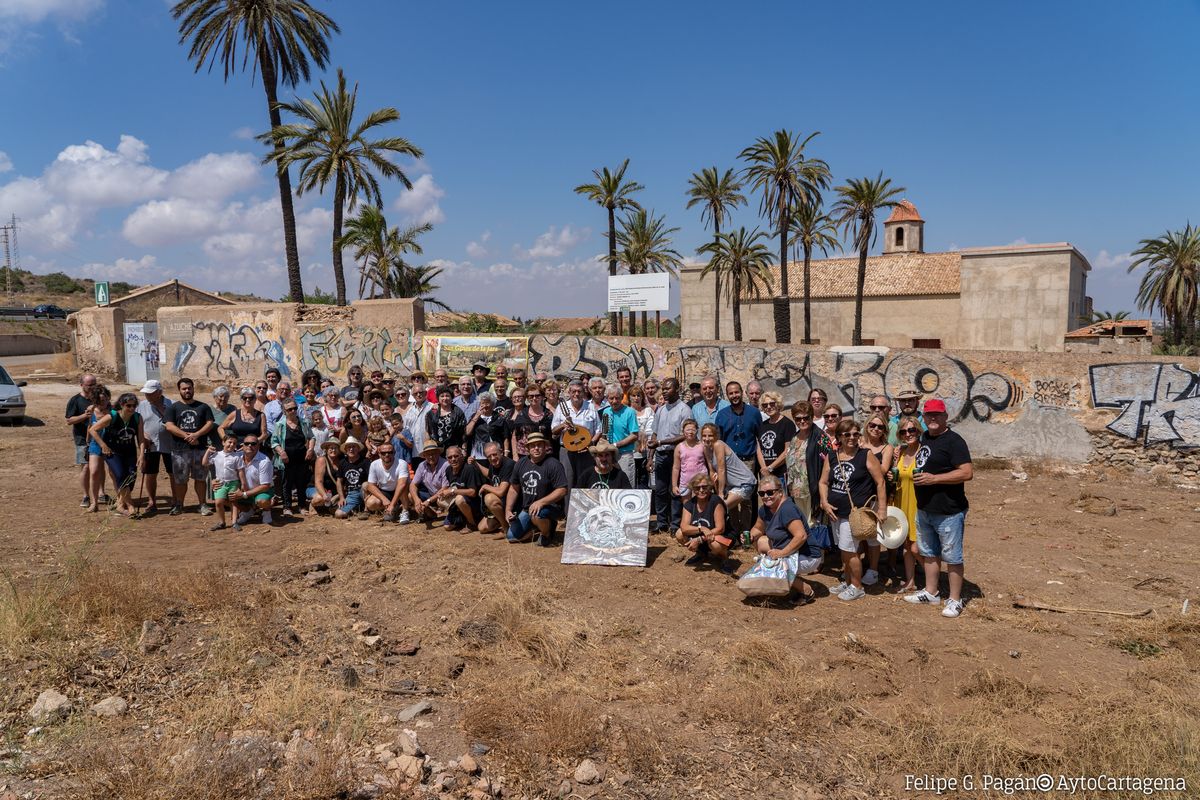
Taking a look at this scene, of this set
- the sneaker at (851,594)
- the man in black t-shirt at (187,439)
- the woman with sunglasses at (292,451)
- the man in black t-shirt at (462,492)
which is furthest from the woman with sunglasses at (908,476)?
the man in black t-shirt at (187,439)

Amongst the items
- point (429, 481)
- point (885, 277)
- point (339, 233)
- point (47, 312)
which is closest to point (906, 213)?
point (885, 277)

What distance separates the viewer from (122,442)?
27.8ft

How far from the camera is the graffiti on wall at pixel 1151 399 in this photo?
361 inches

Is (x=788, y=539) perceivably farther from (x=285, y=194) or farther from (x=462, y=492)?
(x=285, y=194)

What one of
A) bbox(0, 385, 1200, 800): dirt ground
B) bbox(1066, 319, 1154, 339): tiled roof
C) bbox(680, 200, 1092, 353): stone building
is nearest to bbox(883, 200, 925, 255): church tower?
bbox(680, 200, 1092, 353): stone building

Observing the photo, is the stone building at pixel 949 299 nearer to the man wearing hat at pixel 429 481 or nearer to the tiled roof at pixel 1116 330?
the tiled roof at pixel 1116 330

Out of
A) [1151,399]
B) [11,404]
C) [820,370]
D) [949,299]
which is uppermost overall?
[949,299]

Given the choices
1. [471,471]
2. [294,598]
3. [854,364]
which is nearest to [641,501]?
[471,471]

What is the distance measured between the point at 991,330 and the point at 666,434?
35237 mm

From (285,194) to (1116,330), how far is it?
40903 mm

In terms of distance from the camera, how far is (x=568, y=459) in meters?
7.70

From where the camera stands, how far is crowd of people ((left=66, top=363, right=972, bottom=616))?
19.9 ft

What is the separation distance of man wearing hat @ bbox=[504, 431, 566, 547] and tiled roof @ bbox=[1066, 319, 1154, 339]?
37703 mm

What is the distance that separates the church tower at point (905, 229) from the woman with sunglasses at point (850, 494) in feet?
145
